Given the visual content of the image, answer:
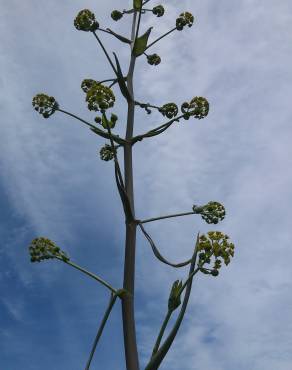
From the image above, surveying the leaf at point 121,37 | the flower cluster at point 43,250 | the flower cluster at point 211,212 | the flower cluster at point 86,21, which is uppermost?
the leaf at point 121,37

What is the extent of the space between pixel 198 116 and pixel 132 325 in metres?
3.29

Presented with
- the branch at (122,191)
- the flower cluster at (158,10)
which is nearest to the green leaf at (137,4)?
the flower cluster at (158,10)

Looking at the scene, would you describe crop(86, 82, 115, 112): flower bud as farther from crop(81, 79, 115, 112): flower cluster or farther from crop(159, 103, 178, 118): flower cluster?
crop(159, 103, 178, 118): flower cluster

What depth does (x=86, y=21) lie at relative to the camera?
7.44m

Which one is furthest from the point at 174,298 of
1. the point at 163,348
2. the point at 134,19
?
the point at 134,19

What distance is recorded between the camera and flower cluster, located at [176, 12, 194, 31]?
Result: 8305mm

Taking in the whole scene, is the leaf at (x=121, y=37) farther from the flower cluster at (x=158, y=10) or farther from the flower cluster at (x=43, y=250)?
the flower cluster at (x=43, y=250)

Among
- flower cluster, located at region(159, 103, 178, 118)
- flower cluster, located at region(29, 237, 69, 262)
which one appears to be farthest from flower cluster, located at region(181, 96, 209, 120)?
flower cluster, located at region(29, 237, 69, 262)

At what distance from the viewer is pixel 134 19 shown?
26.9 ft

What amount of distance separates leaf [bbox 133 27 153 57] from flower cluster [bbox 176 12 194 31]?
3.08 feet

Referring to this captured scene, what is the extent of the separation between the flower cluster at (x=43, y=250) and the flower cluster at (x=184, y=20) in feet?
14.1

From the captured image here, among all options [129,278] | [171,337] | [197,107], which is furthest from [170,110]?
[171,337]

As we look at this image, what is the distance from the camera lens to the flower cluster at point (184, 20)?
830cm

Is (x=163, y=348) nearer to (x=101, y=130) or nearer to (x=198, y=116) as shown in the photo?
(x=101, y=130)
